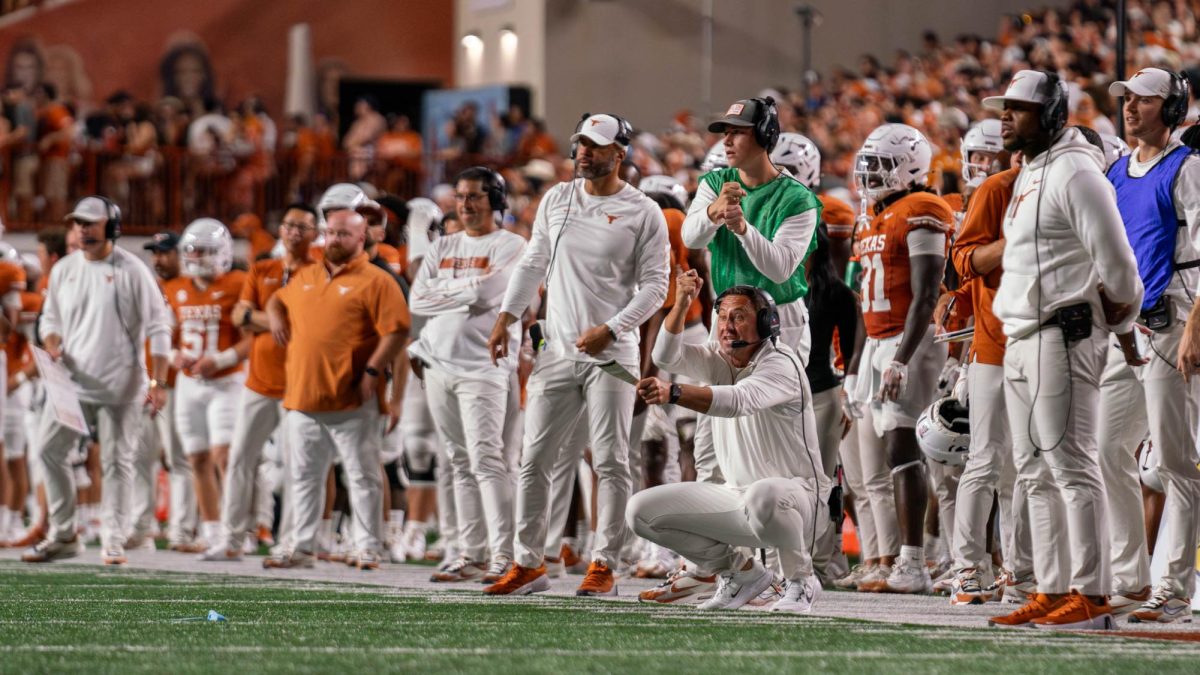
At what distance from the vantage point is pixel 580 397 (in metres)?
9.31

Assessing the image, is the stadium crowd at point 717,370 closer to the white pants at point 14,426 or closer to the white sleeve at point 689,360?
the white sleeve at point 689,360

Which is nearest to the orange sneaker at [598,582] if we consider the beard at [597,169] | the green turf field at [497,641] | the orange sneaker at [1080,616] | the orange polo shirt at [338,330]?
the green turf field at [497,641]

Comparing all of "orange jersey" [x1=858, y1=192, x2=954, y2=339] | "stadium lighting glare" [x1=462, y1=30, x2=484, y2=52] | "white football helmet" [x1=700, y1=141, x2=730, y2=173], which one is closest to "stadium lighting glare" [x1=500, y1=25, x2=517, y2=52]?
"stadium lighting glare" [x1=462, y1=30, x2=484, y2=52]

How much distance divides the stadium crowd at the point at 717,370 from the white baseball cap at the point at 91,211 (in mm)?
14

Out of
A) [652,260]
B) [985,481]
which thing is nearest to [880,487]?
[985,481]

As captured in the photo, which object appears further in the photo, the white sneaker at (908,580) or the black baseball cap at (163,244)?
the black baseball cap at (163,244)

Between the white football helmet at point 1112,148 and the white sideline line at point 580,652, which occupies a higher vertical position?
the white football helmet at point 1112,148

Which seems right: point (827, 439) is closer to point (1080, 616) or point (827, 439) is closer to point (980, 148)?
point (980, 148)

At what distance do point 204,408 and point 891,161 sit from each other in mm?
5630

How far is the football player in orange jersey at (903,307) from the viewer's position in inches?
373

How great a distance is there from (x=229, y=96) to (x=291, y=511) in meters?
18.0

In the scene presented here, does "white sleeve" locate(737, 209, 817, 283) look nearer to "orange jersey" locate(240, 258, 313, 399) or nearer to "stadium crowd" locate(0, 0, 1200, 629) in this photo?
"stadium crowd" locate(0, 0, 1200, 629)

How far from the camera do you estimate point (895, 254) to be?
963cm

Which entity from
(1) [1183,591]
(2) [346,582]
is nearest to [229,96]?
(2) [346,582]
